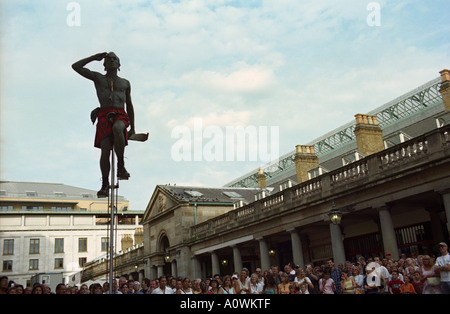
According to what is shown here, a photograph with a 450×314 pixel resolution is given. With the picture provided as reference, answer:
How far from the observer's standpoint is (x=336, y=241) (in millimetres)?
23250

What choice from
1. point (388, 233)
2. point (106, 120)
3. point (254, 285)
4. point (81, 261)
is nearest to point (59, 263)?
point (81, 261)

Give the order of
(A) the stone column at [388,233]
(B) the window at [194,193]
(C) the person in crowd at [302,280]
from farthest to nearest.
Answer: (B) the window at [194,193] → (A) the stone column at [388,233] → (C) the person in crowd at [302,280]

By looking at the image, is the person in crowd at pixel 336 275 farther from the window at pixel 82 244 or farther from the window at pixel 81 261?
the window at pixel 82 244

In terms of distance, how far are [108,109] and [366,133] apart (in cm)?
2476

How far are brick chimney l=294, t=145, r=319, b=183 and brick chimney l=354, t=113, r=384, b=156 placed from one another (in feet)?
20.4

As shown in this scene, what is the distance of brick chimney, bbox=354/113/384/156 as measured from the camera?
96.1ft

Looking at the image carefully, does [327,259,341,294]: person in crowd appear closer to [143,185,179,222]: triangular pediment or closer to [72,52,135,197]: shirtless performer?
[72,52,135,197]: shirtless performer

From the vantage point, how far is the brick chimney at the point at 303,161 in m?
35.0

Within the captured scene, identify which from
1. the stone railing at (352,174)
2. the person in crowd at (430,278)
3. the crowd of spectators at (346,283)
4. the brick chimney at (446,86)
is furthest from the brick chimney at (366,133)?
the person in crowd at (430,278)

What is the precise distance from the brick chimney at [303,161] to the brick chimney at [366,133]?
6230 mm

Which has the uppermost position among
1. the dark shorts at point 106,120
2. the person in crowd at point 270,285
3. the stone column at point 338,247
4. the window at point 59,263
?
the window at point 59,263

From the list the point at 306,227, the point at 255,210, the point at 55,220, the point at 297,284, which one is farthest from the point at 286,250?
the point at 55,220

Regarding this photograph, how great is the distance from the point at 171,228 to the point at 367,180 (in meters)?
23.5

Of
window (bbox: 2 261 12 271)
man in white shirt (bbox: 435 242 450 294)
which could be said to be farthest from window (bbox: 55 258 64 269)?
man in white shirt (bbox: 435 242 450 294)
